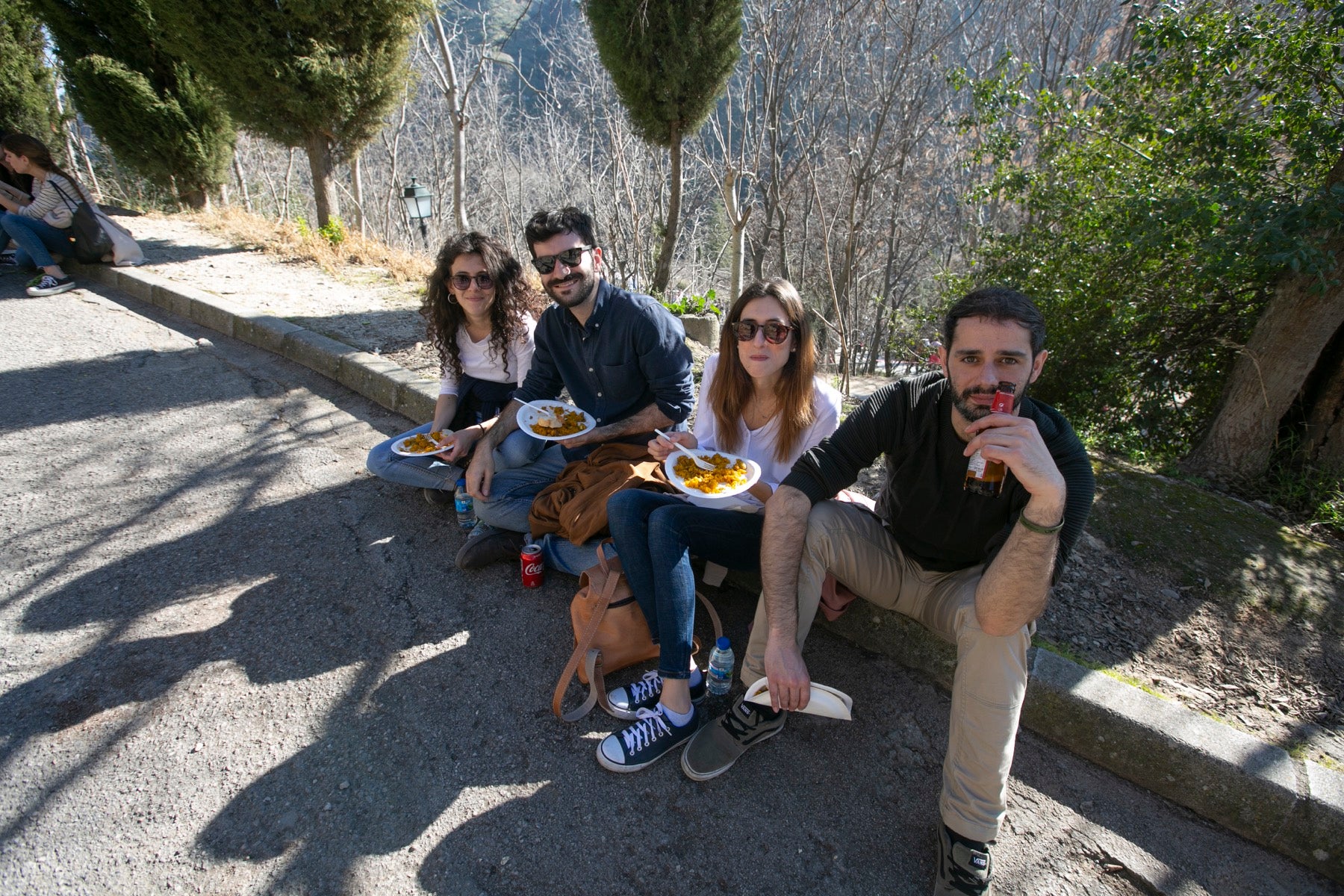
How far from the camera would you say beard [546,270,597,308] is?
290 centimetres

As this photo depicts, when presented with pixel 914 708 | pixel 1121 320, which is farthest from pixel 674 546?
pixel 1121 320

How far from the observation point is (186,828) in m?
1.81

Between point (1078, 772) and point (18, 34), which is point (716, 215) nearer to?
point (18, 34)

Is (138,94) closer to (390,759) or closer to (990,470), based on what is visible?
(390,759)

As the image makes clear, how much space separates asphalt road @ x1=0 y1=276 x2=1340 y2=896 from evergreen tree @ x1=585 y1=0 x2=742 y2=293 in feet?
16.8

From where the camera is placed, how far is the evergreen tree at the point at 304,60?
673 cm

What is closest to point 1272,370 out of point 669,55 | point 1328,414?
point 1328,414

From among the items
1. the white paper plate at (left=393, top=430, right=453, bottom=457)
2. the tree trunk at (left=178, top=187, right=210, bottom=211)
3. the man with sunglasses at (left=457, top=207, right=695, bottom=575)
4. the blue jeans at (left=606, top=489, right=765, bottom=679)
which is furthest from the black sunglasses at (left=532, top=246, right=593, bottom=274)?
the tree trunk at (left=178, top=187, right=210, bottom=211)

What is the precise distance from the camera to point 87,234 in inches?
260

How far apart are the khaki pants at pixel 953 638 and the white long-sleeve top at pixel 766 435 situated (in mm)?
347

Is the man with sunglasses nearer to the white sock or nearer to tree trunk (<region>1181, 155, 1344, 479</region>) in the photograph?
the white sock

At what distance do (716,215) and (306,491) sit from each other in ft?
74.1

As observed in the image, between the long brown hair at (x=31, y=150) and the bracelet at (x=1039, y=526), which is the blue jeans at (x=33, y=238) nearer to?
the long brown hair at (x=31, y=150)

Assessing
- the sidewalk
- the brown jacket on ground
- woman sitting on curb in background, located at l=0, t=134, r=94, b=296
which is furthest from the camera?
woman sitting on curb in background, located at l=0, t=134, r=94, b=296
